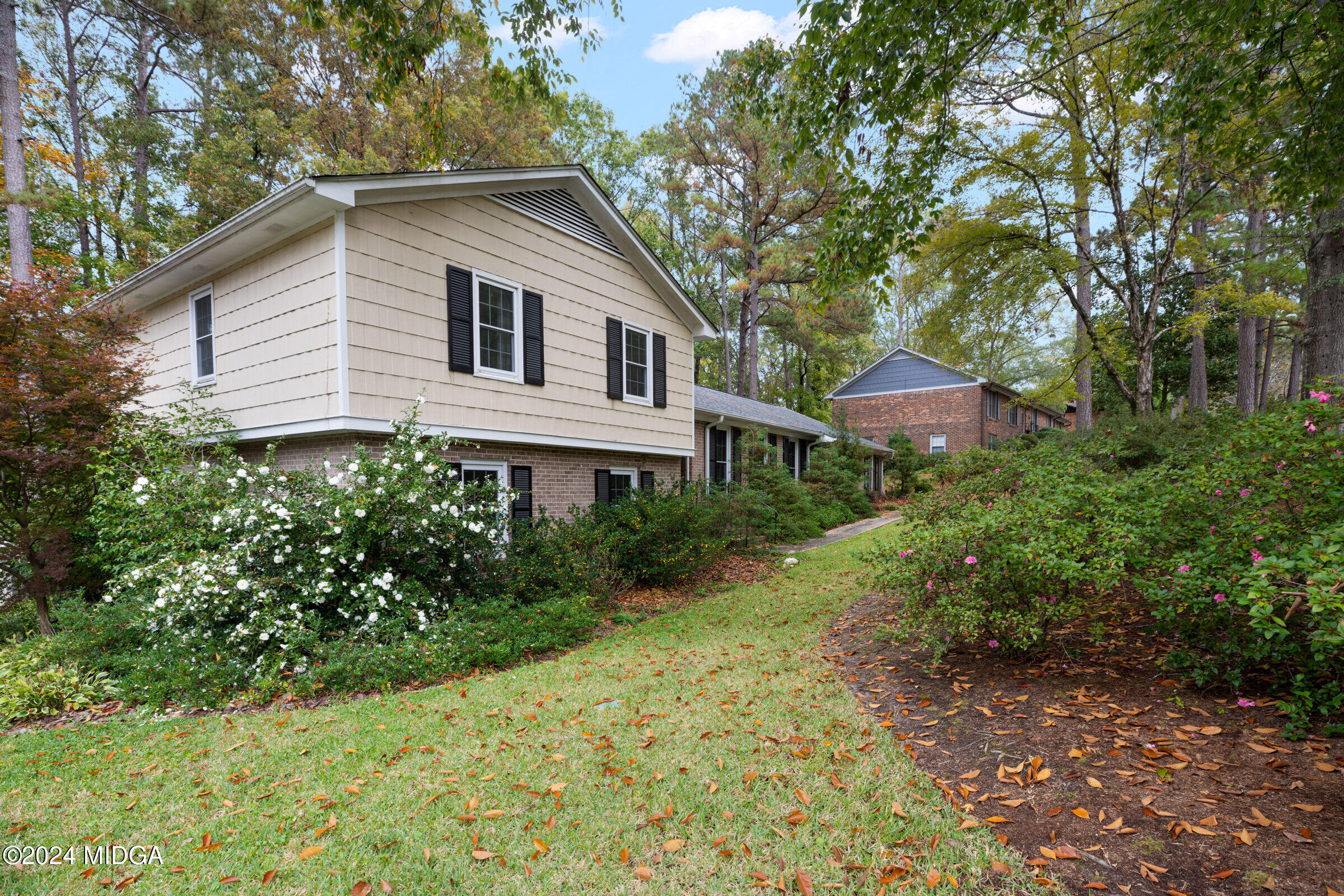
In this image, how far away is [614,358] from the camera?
10914mm

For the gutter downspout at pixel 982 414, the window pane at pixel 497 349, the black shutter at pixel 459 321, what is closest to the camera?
the black shutter at pixel 459 321

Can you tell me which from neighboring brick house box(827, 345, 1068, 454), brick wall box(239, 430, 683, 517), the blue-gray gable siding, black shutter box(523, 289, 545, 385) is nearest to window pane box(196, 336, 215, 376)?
brick wall box(239, 430, 683, 517)

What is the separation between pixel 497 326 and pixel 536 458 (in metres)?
2.18

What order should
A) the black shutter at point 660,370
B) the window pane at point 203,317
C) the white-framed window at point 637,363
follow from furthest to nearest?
1. the black shutter at point 660,370
2. the white-framed window at point 637,363
3. the window pane at point 203,317

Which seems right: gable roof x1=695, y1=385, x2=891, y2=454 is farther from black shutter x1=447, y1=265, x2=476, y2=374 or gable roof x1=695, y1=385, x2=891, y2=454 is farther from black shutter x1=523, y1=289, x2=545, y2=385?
black shutter x1=447, y1=265, x2=476, y2=374

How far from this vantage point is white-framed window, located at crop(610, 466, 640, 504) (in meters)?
11.4

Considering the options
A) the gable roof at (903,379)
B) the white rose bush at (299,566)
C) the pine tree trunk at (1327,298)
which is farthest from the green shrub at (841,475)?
the white rose bush at (299,566)

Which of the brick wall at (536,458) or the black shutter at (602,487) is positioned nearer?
the brick wall at (536,458)

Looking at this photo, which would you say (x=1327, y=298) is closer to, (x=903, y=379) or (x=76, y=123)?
(x=903, y=379)

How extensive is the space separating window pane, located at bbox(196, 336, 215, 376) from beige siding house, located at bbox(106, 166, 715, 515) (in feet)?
0.09

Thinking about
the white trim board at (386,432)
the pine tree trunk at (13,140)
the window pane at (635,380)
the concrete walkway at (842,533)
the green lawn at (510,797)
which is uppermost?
the pine tree trunk at (13,140)

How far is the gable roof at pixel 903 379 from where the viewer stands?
28641 millimetres

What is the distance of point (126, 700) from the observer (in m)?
5.46

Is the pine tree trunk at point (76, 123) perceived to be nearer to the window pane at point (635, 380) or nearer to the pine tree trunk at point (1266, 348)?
the window pane at point (635, 380)
